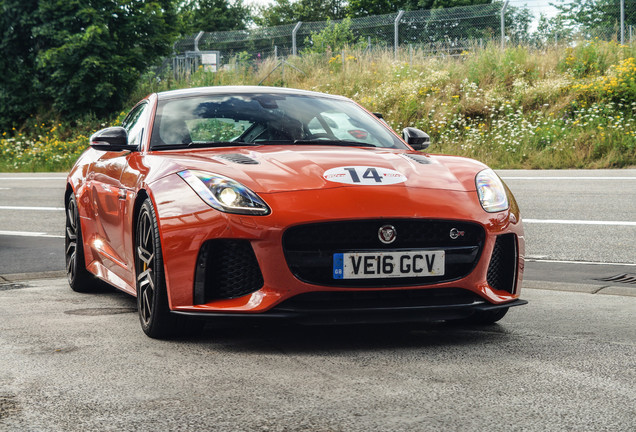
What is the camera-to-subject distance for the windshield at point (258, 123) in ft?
17.8

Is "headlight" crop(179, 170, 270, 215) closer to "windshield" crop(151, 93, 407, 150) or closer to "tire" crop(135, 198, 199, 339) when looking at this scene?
"tire" crop(135, 198, 199, 339)

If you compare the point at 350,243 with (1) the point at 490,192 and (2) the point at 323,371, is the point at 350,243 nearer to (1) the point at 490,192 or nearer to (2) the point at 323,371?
(2) the point at 323,371

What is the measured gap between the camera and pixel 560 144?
18.5 metres

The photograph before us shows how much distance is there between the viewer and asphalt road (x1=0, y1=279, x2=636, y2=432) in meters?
3.26

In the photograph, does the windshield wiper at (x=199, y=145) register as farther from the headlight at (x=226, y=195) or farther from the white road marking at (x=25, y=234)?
the white road marking at (x=25, y=234)

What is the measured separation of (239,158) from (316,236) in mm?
745

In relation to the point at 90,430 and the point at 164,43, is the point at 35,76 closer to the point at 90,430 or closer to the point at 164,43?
the point at 164,43

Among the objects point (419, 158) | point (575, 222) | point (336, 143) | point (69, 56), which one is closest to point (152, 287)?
point (336, 143)

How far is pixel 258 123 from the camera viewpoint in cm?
552

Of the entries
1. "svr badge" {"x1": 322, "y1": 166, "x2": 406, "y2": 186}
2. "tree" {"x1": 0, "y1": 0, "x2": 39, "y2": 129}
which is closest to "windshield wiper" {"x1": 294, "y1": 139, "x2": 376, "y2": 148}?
"svr badge" {"x1": 322, "y1": 166, "x2": 406, "y2": 186}

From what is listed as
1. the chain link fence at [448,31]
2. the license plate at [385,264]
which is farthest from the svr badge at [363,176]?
the chain link fence at [448,31]

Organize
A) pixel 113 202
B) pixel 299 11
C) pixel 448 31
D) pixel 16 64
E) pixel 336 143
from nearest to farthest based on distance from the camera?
pixel 336 143 → pixel 113 202 → pixel 448 31 → pixel 16 64 → pixel 299 11

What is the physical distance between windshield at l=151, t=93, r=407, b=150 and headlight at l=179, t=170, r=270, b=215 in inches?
34.2

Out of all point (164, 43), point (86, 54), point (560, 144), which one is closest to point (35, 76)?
point (86, 54)
